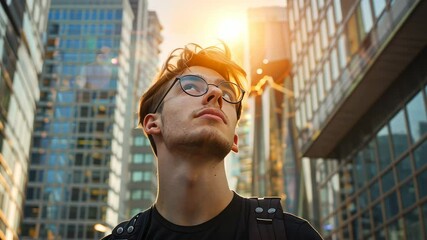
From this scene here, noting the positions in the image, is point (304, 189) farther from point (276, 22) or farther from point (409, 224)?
point (276, 22)

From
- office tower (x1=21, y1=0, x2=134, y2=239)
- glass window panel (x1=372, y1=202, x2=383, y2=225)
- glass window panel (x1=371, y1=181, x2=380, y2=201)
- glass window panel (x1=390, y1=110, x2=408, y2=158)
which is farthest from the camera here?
office tower (x1=21, y1=0, x2=134, y2=239)

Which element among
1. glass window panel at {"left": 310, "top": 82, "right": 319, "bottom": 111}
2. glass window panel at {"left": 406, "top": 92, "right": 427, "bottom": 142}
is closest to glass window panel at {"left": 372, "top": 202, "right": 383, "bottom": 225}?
glass window panel at {"left": 406, "top": 92, "right": 427, "bottom": 142}

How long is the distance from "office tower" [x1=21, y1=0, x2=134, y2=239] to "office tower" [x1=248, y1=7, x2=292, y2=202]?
104 feet

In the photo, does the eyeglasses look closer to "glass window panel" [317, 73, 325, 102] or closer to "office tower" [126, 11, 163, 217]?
"glass window panel" [317, 73, 325, 102]

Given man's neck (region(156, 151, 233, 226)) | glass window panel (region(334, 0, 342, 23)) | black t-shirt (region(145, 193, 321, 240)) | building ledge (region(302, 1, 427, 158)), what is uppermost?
glass window panel (region(334, 0, 342, 23))

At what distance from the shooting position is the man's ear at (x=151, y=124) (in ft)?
9.45

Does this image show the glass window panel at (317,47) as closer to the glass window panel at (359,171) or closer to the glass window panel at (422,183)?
the glass window panel at (359,171)

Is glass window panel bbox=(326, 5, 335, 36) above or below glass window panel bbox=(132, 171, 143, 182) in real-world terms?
below

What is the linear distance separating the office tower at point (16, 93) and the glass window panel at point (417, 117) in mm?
18894

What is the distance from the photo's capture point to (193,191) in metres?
2.64

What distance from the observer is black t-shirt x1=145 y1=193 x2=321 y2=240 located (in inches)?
98.7

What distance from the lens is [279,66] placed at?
51.1 metres

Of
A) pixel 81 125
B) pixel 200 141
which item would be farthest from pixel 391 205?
pixel 81 125

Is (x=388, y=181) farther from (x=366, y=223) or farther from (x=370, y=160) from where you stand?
(x=366, y=223)
